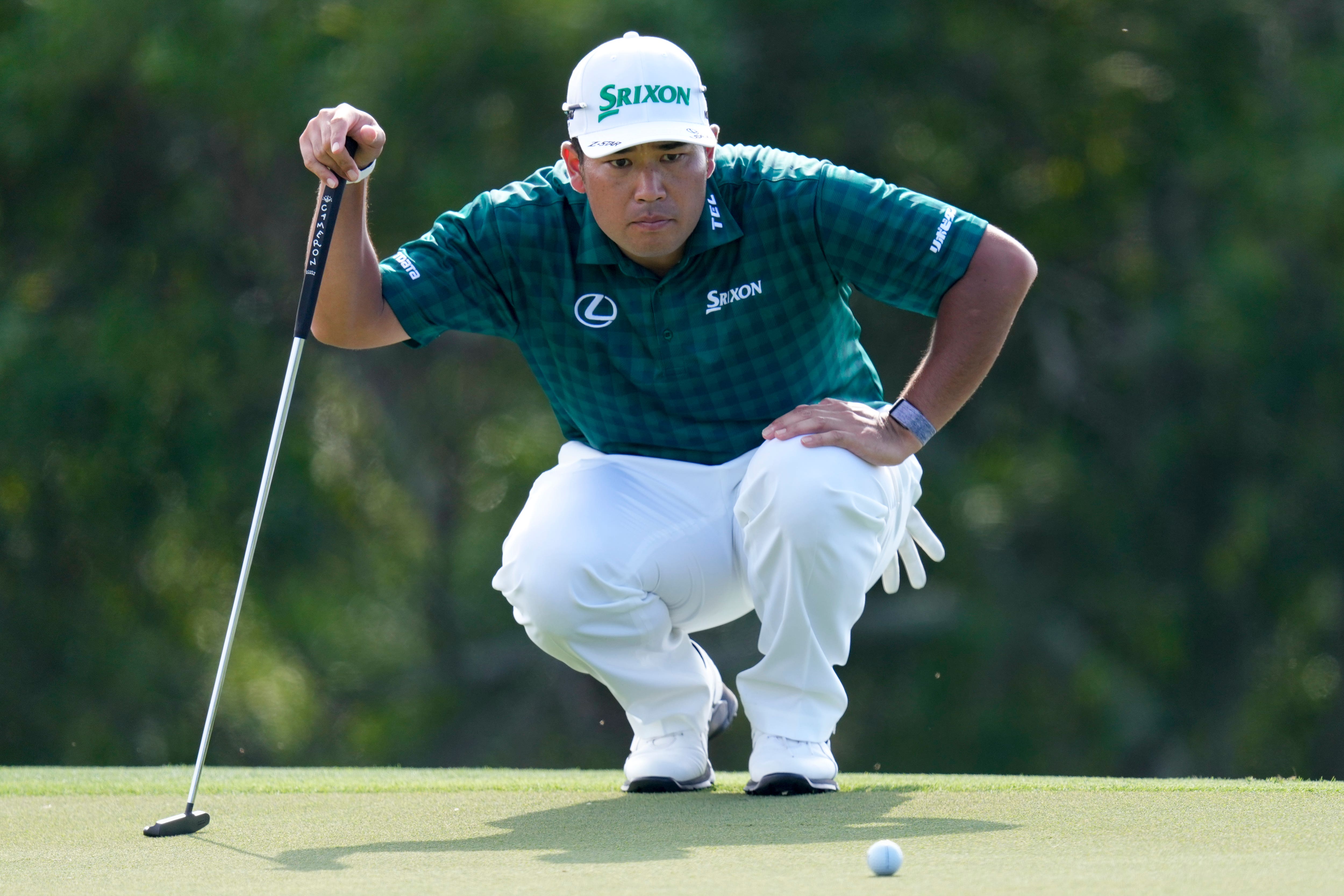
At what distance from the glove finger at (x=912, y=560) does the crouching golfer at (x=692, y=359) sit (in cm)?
4

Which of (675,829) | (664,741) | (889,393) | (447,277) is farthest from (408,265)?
(889,393)

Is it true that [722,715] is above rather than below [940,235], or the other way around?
below

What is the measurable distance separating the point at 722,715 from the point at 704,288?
914 millimetres

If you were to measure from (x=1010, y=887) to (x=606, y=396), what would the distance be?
1.65m

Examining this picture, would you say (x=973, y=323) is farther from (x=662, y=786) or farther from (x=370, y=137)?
(x=370, y=137)

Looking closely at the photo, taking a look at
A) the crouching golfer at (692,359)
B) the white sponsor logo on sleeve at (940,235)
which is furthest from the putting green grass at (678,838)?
the white sponsor logo on sleeve at (940,235)

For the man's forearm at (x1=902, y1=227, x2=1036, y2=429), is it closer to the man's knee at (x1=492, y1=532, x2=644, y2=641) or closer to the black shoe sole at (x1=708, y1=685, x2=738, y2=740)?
the man's knee at (x1=492, y1=532, x2=644, y2=641)

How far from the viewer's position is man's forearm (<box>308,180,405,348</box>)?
10.9 ft

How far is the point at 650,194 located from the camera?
3.28 m

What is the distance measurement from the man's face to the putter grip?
1.51 ft

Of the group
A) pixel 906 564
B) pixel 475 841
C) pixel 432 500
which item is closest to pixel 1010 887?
pixel 475 841

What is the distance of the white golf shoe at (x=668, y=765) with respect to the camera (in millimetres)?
3420

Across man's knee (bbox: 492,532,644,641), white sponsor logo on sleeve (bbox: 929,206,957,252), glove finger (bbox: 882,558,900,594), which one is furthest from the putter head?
white sponsor logo on sleeve (bbox: 929,206,957,252)

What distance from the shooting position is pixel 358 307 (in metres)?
3.39
